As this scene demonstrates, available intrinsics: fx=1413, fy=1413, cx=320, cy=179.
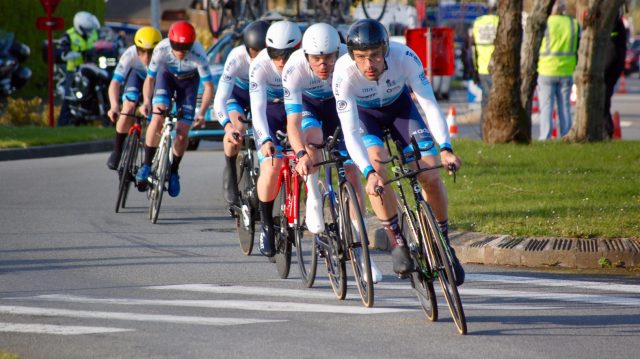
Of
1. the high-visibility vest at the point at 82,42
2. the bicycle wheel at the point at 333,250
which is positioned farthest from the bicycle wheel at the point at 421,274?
the high-visibility vest at the point at 82,42

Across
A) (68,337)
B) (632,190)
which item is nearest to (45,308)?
(68,337)

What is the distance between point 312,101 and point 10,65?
73.8 feet

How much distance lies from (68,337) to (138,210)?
7013 mm

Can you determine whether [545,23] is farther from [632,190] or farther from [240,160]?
[240,160]

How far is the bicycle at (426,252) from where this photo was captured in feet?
25.5

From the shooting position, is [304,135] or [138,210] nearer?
[304,135]

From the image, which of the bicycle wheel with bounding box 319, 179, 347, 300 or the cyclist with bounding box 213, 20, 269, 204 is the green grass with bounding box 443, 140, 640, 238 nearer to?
the cyclist with bounding box 213, 20, 269, 204

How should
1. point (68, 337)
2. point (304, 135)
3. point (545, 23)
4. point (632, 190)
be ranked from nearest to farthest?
point (68, 337)
point (304, 135)
point (632, 190)
point (545, 23)

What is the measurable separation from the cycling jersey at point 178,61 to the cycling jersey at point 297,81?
167 inches

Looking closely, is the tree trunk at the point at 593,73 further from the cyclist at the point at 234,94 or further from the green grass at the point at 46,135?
the cyclist at the point at 234,94

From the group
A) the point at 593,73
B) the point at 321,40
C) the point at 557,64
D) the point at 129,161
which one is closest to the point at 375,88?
the point at 321,40

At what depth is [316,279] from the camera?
10234 millimetres

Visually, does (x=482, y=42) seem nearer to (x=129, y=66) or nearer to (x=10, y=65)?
(x=129, y=66)

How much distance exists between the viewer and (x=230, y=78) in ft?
38.1
